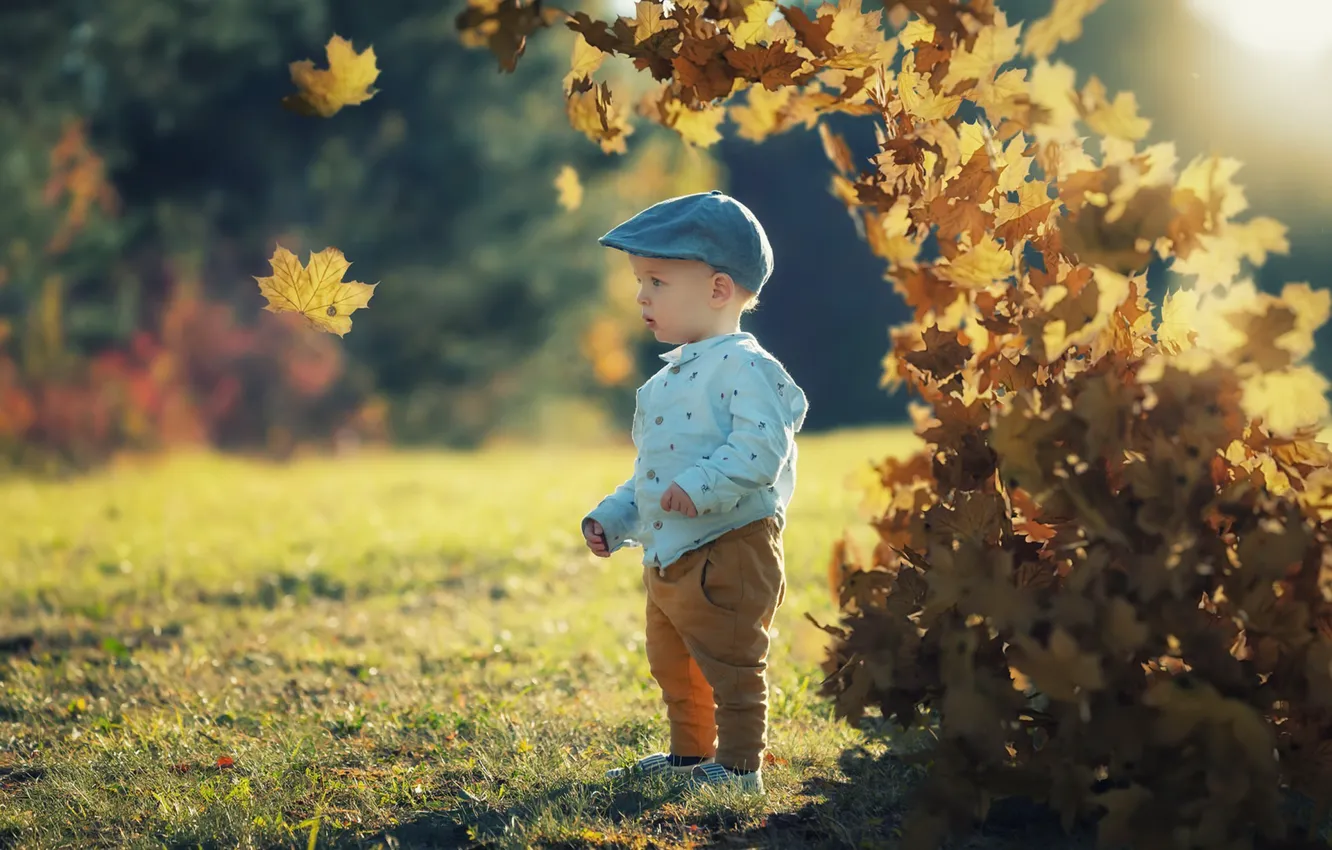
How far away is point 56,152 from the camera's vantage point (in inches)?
665

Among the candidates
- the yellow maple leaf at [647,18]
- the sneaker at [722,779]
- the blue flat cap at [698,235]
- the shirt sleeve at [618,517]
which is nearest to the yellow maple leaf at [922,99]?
the blue flat cap at [698,235]

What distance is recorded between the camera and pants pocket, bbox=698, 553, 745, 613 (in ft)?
10.7

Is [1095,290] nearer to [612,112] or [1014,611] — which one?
[1014,611]

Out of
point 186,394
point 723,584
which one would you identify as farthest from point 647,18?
point 186,394

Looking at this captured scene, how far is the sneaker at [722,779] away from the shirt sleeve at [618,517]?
635mm

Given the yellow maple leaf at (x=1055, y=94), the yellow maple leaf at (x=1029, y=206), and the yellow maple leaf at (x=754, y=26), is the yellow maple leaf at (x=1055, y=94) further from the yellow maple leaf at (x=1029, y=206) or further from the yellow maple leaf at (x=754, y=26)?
the yellow maple leaf at (x=754, y=26)

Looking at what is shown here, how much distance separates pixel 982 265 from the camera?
9.98ft

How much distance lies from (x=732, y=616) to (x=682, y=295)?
2.79 ft

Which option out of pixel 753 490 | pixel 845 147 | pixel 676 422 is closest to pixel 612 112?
pixel 845 147

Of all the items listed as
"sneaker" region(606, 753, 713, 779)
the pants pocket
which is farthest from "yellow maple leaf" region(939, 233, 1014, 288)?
"sneaker" region(606, 753, 713, 779)

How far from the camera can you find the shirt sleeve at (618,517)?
3465 mm

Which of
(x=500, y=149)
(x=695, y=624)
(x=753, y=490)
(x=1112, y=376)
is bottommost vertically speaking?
(x=695, y=624)

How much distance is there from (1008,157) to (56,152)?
54.4 feet

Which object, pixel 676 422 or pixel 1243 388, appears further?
pixel 676 422
